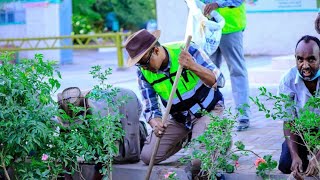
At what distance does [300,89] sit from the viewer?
496 centimetres

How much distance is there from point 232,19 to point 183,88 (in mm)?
1809

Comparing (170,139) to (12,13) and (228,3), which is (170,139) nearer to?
(228,3)

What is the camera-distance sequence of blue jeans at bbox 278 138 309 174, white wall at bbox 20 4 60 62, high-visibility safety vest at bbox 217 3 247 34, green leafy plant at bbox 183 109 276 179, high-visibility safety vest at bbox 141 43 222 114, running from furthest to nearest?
1. white wall at bbox 20 4 60 62
2. high-visibility safety vest at bbox 217 3 247 34
3. high-visibility safety vest at bbox 141 43 222 114
4. blue jeans at bbox 278 138 309 174
5. green leafy plant at bbox 183 109 276 179

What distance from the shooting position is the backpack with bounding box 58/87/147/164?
5.49m

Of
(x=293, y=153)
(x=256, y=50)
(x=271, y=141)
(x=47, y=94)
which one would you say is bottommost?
(x=256, y=50)

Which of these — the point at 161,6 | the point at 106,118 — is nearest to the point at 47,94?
the point at 106,118

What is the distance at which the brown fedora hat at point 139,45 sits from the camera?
5.07 m

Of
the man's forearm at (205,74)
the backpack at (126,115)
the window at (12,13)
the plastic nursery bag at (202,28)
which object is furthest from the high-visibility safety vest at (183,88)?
the window at (12,13)

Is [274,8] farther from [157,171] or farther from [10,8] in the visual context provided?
[157,171]

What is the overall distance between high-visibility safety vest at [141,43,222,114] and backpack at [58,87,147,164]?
0.26m

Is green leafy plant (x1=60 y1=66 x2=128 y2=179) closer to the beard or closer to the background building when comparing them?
the beard

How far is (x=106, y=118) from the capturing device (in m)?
4.87

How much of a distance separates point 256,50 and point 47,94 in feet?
43.5

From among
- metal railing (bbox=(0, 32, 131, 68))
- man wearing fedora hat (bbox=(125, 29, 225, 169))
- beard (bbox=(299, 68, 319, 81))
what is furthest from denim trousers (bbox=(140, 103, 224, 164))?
metal railing (bbox=(0, 32, 131, 68))
